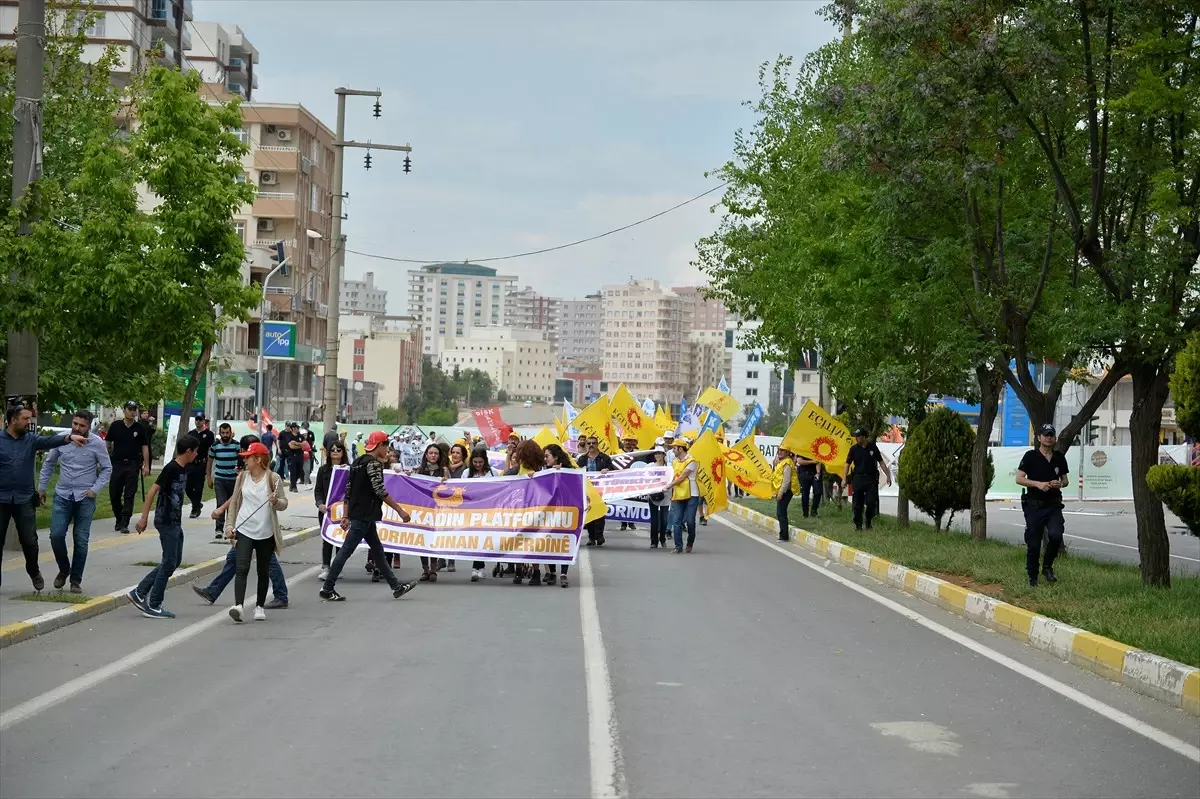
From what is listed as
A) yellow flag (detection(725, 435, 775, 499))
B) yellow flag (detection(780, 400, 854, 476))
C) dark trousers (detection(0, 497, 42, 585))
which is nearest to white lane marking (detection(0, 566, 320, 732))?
dark trousers (detection(0, 497, 42, 585))

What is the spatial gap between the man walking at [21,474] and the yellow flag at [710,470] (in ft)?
44.2

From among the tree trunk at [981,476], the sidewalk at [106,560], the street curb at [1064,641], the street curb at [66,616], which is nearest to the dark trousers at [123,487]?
the sidewalk at [106,560]

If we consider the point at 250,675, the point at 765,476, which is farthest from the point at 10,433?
the point at 765,476

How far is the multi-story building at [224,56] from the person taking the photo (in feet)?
322

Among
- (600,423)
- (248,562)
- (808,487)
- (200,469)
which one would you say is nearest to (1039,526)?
(248,562)

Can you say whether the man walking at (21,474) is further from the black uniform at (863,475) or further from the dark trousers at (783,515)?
the dark trousers at (783,515)

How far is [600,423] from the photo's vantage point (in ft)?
114

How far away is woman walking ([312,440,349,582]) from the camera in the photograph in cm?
1877

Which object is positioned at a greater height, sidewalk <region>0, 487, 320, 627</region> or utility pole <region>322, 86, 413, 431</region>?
utility pole <region>322, 86, 413, 431</region>

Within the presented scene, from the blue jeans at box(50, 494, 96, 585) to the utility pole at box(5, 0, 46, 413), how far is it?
6.79 feet

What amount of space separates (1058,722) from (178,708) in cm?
531

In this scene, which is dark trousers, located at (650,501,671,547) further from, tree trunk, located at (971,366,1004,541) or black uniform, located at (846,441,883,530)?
tree trunk, located at (971,366,1004,541)

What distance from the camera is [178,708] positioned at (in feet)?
29.4

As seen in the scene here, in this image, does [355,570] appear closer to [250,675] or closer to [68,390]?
[68,390]
